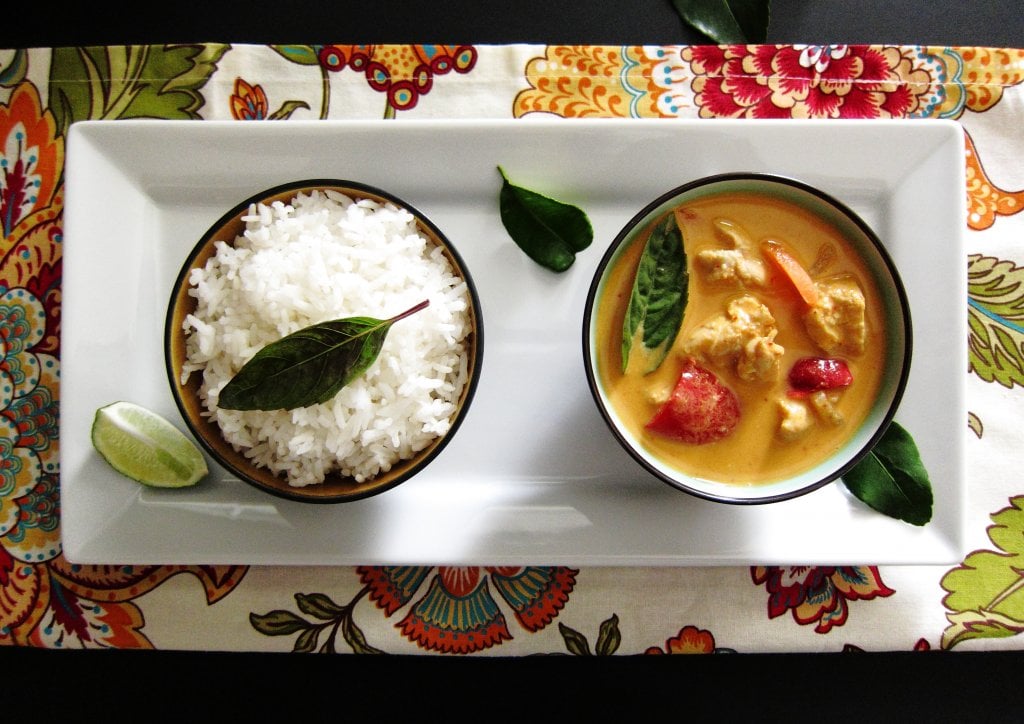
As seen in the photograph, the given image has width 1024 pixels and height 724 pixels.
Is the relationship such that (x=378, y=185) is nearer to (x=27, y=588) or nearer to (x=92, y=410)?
(x=92, y=410)

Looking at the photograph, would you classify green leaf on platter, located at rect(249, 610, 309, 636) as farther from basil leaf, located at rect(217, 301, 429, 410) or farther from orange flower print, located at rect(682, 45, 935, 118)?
orange flower print, located at rect(682, 45, 935, 118)

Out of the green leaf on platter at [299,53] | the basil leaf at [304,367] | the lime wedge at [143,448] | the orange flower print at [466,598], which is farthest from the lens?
the green leaf on platter at [299,53]

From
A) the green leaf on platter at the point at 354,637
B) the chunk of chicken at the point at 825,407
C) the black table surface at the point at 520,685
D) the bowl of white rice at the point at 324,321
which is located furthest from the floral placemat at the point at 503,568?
the chunk of chicken at the point at 825,407

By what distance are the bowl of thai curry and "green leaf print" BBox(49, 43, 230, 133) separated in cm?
131

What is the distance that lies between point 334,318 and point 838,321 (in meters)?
1.11

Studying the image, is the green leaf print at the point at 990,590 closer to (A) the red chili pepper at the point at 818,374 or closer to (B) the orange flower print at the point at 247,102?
(A) the red chili pepper at the point at 818,374

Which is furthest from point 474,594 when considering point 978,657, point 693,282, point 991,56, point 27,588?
point 991,56

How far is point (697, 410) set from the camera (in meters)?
1.61

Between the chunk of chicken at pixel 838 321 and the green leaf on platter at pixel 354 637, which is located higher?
the chunk of chicken at pixel 838 321

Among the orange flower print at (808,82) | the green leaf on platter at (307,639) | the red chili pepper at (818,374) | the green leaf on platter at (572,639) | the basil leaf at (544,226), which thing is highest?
the orange flower print at (808,82)

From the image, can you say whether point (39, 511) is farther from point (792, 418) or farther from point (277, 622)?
point (792, 418)

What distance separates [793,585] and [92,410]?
6.11 feet

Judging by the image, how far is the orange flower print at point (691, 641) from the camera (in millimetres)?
1982

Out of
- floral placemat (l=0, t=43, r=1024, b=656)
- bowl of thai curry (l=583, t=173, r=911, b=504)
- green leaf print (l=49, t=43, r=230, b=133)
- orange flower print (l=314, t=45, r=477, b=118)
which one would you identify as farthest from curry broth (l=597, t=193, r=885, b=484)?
green leaf print (l=49, t=43, r=230, b=133)
